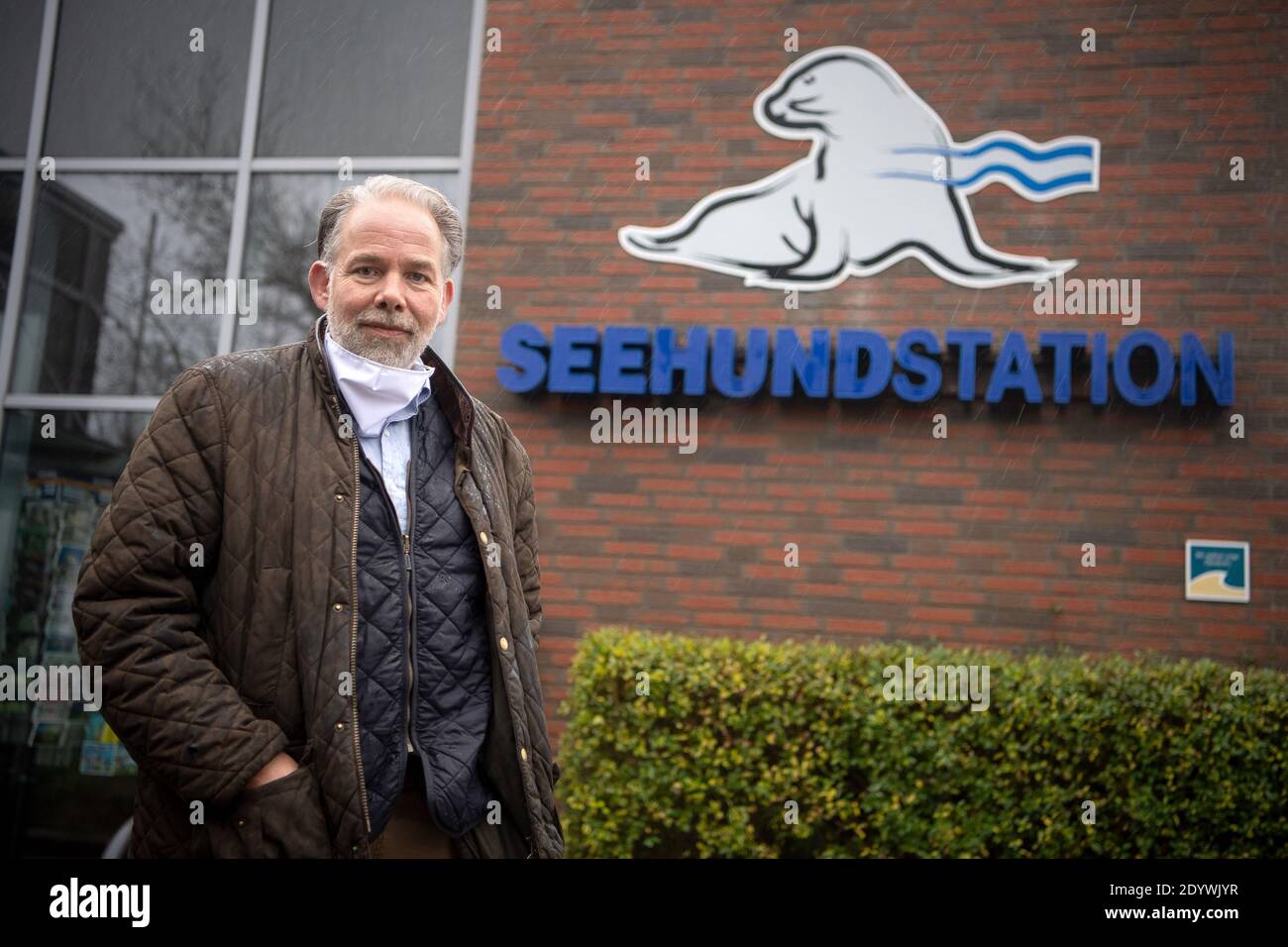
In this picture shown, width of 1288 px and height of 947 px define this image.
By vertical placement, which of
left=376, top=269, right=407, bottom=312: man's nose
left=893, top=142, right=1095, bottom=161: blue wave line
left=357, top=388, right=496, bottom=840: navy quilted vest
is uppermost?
left=893, top=142, right=1095, bottom=161: blue wave line

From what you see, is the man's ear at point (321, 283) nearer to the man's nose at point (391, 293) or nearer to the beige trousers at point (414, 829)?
the man's nose at point (391, 293)

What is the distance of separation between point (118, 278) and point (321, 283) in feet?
15.8

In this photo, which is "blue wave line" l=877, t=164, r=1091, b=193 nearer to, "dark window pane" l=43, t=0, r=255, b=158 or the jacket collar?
the jacket collar

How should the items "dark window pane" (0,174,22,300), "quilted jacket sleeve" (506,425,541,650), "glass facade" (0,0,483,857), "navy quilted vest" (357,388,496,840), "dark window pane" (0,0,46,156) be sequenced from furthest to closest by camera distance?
"dark window pane" (0,0,46,156) < "dark window pane" (0,174,22,300) < "glass facade" (0,0,483,857) < "quilted jacket sleeve" (506,425,541,650) < "navy quilted vest" (357,388,496,840)

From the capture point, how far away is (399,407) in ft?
7.40

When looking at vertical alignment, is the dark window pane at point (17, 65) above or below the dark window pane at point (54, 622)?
above

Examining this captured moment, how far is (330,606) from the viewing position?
6.57 feet

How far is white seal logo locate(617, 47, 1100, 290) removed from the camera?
18.5ft

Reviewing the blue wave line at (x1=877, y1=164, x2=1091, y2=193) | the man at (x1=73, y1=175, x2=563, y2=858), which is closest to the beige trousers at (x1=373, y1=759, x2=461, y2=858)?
the man at (x1=73, y1=175, x2=563, y2=858)

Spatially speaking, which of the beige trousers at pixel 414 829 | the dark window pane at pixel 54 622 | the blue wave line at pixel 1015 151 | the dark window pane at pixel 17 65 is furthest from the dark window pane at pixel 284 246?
the beige trousers at pixel 414 829

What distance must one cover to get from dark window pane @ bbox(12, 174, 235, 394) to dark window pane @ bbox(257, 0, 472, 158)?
24.2 inches

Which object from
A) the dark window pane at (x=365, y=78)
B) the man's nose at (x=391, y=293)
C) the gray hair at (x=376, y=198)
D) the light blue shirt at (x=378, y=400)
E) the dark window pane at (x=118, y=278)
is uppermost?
the dark window pane at (x=365, y=78)

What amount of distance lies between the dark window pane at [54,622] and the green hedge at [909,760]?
315cm

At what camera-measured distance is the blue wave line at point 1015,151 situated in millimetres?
5613
